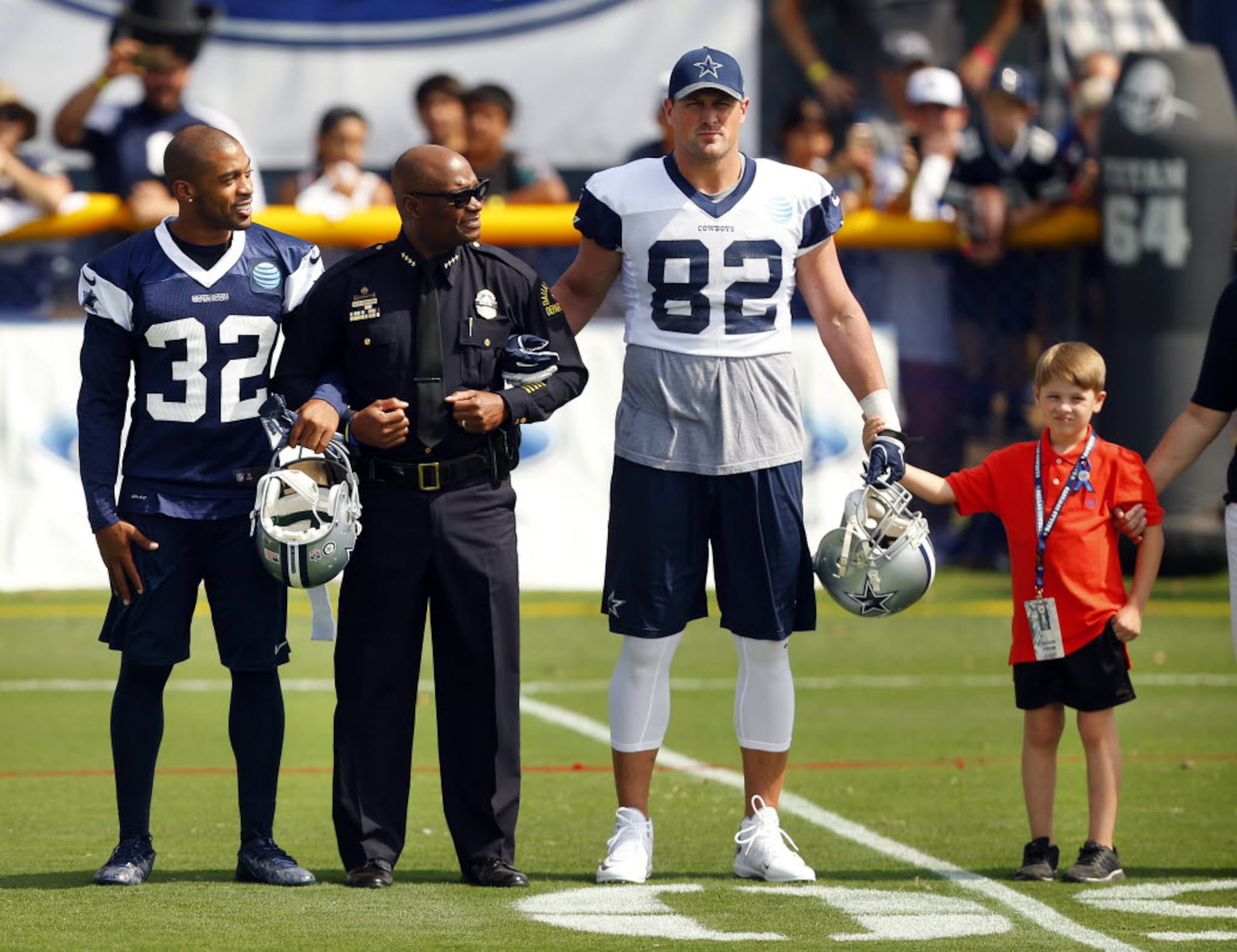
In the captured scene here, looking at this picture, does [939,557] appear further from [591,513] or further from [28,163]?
[28,163]

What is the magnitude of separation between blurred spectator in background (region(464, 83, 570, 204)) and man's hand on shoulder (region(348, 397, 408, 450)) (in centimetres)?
786

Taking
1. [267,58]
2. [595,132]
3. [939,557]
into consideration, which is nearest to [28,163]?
[267,58]

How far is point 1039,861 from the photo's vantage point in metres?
5.97

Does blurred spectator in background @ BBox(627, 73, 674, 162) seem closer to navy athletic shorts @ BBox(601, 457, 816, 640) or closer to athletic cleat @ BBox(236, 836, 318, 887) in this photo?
navy athletic shorts @ BBox(601, 457, 816, 640)

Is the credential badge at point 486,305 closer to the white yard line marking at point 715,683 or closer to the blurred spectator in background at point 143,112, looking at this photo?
the white yard line marking at point 715,683

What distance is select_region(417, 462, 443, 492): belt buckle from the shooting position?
578 centimetres

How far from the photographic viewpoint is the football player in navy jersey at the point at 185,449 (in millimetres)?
5754

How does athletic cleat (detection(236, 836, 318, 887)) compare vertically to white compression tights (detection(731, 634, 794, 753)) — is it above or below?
below

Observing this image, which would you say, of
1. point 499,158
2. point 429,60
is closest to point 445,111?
point 499,158

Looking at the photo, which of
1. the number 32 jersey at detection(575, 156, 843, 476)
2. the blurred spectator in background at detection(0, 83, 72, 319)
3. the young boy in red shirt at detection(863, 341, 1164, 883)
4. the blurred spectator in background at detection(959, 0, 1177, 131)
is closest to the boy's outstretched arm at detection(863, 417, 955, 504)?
the young boy in red shirt at detection(863, 341, 1164, 883)

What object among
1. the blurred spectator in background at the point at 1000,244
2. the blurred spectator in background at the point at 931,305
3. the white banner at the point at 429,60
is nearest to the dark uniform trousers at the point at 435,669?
the blurred spectator in background at the point at 931,305

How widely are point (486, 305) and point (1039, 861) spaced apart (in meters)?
2.18

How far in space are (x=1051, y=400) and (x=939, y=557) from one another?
788 cm

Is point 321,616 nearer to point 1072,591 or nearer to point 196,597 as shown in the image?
point 196,597
